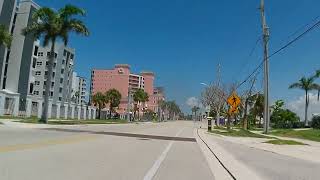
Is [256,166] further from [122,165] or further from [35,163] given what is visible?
[35,163]

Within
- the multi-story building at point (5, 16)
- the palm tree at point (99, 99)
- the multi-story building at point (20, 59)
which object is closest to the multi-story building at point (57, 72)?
the palm tree at point (99, 99)

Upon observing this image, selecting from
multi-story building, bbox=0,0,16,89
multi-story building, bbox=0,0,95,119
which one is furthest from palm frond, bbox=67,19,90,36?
multi-story building, bbox=0,0,16,89

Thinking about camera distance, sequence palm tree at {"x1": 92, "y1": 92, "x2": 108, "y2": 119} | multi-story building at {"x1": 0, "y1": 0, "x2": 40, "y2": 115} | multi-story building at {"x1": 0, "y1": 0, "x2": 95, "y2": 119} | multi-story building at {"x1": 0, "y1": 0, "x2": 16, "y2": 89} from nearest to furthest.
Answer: multi-story building at {"x1": 0, "y1": 0, "x2": 95, "y2": 119} → multi-story building at {"x1": 0, "y1": 0, "x2": 16, "y2": 89} → multi-story building at {"x1": 0, "y1": 0, "x2": 40, "y2": 115} → palm tree at {"x1": 92, "y1": 92, "x2": 108, "y2": 119}

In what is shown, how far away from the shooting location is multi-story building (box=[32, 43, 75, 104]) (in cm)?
12350

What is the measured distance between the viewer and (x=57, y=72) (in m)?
128

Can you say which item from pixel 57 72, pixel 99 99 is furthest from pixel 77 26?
pixel 99 99

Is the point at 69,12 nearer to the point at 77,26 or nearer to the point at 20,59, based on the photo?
the point at 77,26

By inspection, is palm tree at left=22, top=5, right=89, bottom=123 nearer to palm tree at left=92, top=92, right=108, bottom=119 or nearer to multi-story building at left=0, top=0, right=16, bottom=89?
multi-story building at left=0, top=0, right=16, bottom=89

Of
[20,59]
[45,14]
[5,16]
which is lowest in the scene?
[20,59]

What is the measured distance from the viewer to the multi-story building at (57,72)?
405ft

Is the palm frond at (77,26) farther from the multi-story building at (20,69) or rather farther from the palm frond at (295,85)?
the palm frond at (295,85)

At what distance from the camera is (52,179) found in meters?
10.1

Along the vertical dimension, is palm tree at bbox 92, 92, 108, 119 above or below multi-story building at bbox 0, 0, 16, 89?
below

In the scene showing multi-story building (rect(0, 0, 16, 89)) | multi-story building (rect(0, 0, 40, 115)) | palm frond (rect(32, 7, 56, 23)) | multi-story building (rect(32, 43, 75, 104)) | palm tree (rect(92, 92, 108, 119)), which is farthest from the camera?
palm tree (rect(92, 92, 108, 119))
